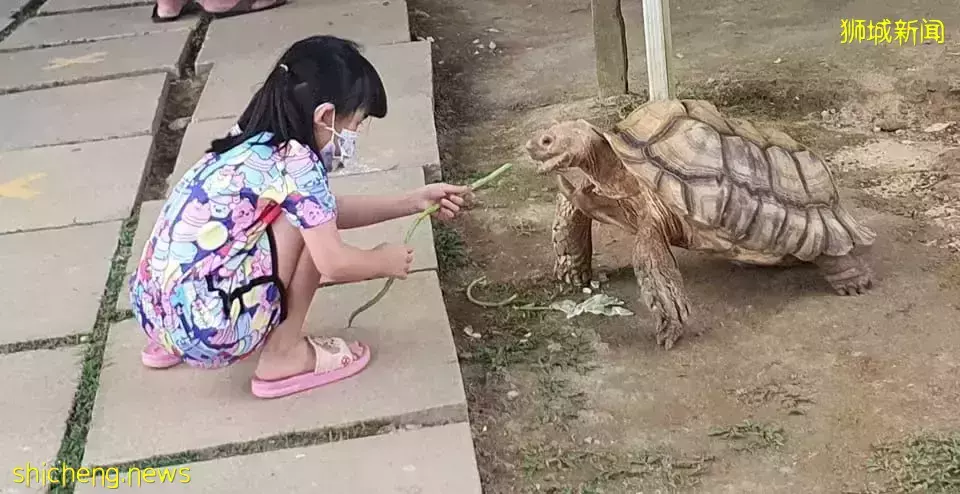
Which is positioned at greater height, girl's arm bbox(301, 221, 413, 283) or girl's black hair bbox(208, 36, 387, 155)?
girl's black hair bbox(208, 36, 387, 155)

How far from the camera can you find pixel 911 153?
3.34m

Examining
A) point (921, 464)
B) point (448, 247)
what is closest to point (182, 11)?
point (448, 247)

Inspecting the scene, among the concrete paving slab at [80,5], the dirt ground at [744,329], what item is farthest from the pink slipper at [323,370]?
the concrete paving slab at [80,5]

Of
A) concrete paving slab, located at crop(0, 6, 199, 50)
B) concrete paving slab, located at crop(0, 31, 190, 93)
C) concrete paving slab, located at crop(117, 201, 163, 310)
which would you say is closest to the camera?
concrete paving slab, located at crop(117, 201, 163, 310)

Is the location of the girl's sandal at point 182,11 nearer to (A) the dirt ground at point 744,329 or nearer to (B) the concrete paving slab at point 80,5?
(B) the concrete paving slab at point 80,5

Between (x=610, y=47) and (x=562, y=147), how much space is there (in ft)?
4.92

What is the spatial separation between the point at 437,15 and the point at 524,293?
2.83 metres

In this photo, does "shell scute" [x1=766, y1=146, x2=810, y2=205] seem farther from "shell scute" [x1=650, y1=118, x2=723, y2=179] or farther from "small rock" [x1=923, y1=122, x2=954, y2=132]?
"small rock" [x1=923, y1=122, x2=954, y2=132]

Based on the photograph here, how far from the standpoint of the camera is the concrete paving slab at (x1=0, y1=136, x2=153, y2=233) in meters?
3.19

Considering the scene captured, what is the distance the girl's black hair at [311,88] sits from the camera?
2.06 meters

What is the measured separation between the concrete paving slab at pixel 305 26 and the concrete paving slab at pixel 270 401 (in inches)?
85.9

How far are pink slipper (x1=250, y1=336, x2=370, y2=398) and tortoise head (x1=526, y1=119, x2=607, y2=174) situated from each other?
0.60m

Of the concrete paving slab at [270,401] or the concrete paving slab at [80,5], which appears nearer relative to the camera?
the concrete paving slab at [270,401]

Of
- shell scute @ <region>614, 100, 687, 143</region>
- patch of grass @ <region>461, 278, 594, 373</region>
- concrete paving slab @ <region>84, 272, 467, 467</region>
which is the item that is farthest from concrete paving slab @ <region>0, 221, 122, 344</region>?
shell scute @ <region>614, 100, 687, 143</region>
